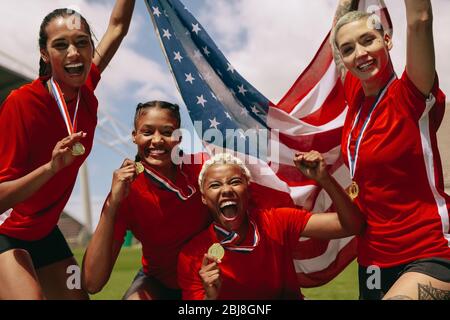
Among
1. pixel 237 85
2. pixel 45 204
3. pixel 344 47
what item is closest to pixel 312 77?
pixel 237 85

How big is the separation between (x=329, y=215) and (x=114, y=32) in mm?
2119

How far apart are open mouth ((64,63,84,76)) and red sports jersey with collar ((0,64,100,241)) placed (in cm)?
19

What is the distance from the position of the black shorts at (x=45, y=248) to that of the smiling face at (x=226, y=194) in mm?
1097

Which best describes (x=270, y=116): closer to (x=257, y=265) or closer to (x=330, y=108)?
(x=330, y=108)

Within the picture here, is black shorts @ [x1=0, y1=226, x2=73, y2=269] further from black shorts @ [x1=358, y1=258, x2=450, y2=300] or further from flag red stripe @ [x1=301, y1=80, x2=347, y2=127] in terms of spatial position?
flag red stripe @ [x1=301, y1=80, x2=347, y2=127]

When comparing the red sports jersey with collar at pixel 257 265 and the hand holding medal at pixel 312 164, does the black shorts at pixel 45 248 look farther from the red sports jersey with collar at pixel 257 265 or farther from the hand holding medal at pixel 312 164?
the hand holding medal at pixel 312 164

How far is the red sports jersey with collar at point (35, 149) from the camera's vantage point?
308 centimetres

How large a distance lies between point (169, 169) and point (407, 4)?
1.74m

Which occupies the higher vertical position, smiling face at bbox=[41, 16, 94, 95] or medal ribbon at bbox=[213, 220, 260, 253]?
smiling face at bbox=[41, 16, 94, 95]

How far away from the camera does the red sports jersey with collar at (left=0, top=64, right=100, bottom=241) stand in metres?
3.08

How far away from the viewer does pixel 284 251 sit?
3.28m

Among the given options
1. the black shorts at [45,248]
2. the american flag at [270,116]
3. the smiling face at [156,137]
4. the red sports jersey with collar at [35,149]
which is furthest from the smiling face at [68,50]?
the american flag at [270,116]

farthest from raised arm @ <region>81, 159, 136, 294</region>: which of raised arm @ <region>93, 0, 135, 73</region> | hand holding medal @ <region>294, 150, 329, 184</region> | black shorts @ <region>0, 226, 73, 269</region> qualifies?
raised arm @ <region>93, 0, 135, 73</region>

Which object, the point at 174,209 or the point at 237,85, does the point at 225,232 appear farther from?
the point at 237,85
